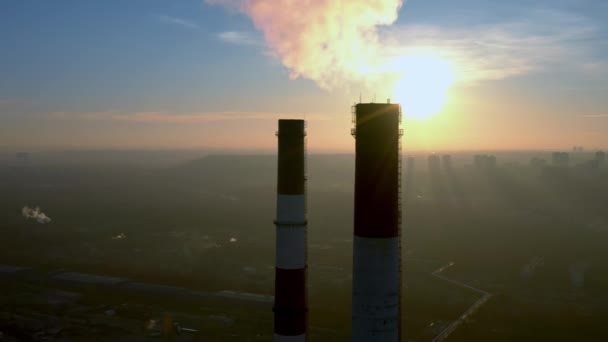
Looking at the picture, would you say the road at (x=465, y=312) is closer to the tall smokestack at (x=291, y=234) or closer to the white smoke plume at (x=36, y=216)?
the tall smokestack at (x=291, y=234)

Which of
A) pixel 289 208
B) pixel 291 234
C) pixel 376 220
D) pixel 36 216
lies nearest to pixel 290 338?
pixel 291 234

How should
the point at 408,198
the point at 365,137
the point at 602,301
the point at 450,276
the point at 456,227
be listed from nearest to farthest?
the point at 365,137
the point at 602,301
the point at 450,276
the point at 456,227
the point at 408,198

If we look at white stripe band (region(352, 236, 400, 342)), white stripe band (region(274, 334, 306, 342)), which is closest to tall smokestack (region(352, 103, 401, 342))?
white stripe band (region(352, 236, 400, 342))

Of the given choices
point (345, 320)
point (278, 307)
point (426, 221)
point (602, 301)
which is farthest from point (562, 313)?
point (426, 221)

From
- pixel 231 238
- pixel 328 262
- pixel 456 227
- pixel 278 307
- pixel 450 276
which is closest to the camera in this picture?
pixel 278 307

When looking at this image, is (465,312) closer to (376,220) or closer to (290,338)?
(290,338)

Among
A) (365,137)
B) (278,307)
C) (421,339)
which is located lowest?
(421,339)

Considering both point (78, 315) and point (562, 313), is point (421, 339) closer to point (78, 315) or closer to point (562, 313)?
point (562, 313)
